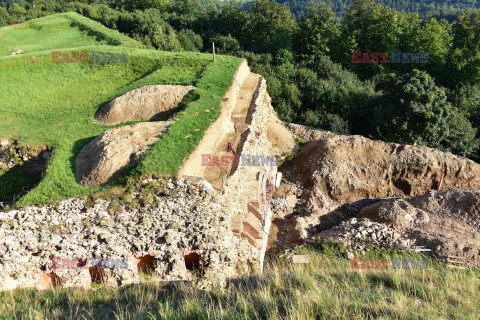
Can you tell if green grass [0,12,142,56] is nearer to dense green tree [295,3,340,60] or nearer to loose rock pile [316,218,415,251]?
dense green tree [295,3,340,60]

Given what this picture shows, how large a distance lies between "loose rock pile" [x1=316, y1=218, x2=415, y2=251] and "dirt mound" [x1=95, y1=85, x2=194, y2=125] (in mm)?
11821

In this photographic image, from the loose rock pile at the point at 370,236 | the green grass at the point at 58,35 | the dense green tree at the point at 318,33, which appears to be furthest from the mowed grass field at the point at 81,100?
the dense green tree at the point at 318,33

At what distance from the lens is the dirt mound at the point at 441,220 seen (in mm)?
12180

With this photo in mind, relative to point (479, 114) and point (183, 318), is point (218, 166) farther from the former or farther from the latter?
point (479, 114)

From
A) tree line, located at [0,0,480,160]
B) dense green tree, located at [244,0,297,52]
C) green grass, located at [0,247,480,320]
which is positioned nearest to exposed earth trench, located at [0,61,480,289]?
green grass, located at [0,247,480,320]

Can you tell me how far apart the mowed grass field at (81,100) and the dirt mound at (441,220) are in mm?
10479

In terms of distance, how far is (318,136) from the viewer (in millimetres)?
21391

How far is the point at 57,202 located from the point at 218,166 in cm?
694

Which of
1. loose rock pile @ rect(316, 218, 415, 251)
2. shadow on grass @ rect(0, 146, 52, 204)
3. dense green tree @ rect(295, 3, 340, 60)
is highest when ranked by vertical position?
dense green tree @ rect(295, 3, 340, 60)

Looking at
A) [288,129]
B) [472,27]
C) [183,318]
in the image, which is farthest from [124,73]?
[472,27]

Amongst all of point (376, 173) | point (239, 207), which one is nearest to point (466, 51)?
point (376, 173)

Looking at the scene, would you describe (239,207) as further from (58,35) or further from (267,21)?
(267,21)

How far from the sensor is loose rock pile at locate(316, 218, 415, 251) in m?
13.4

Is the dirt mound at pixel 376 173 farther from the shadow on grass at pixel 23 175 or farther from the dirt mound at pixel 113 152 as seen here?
the shadow on grass at pixel 23 175
